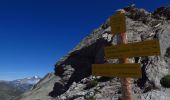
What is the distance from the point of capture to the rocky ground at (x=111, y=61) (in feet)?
116

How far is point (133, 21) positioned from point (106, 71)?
159ft

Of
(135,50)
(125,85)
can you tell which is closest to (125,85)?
(125,85)

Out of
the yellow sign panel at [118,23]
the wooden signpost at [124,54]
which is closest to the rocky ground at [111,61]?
the yellow sign panel at [118,23]

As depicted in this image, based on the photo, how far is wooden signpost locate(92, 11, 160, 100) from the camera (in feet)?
31.5

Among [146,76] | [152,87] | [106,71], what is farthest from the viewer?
[146,76]

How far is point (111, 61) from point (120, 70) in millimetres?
35149

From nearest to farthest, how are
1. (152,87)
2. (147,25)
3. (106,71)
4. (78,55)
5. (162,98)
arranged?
(106,71) → (162,98) → (152,87) → (147,25) → (78,55)

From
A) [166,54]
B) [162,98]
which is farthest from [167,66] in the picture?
[162,98]

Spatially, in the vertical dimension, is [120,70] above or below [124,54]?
below

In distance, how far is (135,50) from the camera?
391 inches

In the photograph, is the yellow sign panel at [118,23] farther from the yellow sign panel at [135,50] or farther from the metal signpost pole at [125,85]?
the yellow sign panel at [135,50]

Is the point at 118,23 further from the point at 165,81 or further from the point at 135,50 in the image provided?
the point at 165,81

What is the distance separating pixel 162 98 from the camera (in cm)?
2920

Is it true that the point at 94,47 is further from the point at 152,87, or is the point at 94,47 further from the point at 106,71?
the point at 106,71
